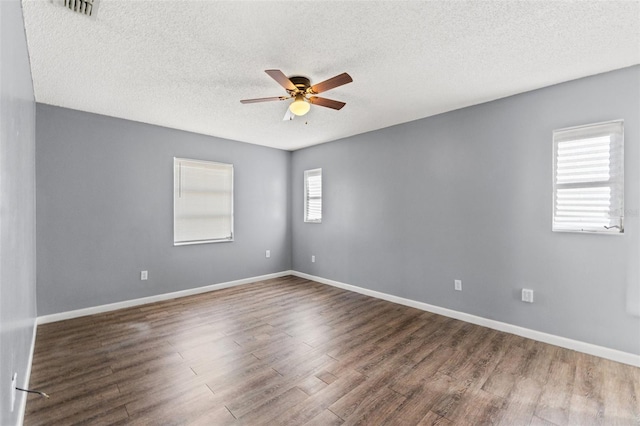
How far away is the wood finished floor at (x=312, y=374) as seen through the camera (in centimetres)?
184

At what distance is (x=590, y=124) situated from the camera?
2.63m

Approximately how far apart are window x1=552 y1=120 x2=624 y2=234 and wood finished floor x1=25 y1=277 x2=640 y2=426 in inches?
49.7

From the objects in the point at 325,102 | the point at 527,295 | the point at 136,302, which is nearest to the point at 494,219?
the point at 527,295

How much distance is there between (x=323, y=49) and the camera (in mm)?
2191

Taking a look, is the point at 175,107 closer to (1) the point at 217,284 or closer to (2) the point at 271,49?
(2) the point at 271,49

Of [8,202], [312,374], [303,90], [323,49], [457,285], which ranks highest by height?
[323,49]

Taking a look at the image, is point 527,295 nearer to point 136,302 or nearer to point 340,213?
point 340,213

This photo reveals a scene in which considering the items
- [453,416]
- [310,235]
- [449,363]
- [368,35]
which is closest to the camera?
[453,416]

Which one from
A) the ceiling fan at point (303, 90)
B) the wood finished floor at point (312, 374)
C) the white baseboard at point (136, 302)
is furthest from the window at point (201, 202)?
the ceiling fan at point (303, 90)

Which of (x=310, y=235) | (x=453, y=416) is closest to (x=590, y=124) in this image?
(x=453, y=416)

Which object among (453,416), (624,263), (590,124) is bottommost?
(453,416)

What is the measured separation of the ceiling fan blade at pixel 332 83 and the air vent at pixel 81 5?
156 cm

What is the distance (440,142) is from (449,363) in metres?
2.61

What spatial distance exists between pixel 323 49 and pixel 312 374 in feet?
8.58
